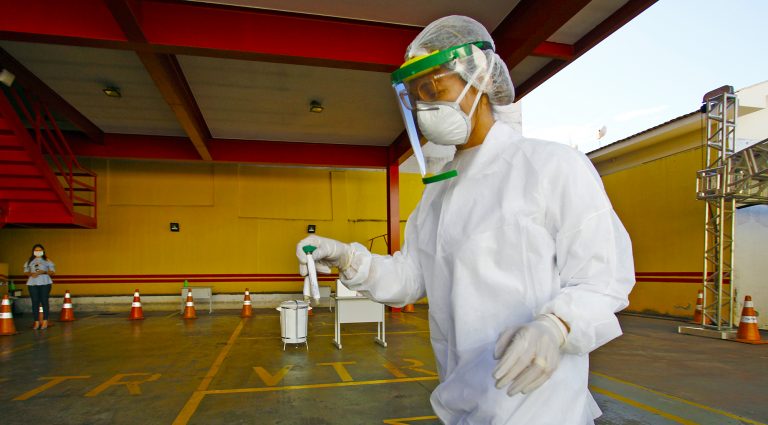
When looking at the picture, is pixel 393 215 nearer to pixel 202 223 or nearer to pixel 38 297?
pixel 202 223

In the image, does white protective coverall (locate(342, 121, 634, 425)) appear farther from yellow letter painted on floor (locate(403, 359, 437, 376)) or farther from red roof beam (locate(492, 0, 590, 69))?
yellow letter painted on floor (locate(403, 359, 437, 376))

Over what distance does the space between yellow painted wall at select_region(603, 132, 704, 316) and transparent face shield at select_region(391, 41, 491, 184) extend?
11.2 meters

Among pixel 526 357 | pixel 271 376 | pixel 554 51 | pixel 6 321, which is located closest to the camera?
pixel 526 357

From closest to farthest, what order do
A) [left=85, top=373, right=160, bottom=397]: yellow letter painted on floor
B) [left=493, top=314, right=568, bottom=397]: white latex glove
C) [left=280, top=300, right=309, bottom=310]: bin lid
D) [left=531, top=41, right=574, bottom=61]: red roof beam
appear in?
[left=493, top=314, right=568, bottom=397]: white latex glove < [left=85, top=373, right=160, bottom=397]: yellow letter painted on floor < [left=531, top=41, right=574, bottom=61]: red roof beam < [left=280, top=300, right=309, bottom=310]: bin lid

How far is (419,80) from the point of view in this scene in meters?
1.40

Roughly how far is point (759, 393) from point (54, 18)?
891 cm

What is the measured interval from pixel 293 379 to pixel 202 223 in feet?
32.6

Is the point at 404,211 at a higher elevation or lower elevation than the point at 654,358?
higher

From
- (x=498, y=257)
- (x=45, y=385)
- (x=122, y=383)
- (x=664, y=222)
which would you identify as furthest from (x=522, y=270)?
(x=664, y=222)

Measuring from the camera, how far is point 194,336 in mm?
8445

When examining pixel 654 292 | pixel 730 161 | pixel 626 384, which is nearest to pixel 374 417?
pixel 626 384

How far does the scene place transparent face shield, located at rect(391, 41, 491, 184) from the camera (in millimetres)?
1303

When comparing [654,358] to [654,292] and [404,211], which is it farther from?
[404,211]

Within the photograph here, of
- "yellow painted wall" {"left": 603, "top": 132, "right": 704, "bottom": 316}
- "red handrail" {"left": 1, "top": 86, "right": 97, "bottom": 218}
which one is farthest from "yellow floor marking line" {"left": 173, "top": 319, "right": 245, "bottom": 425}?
"yellow painted wall" {"left": 603, "top": 132, "right": 704, "bottom": 316}
